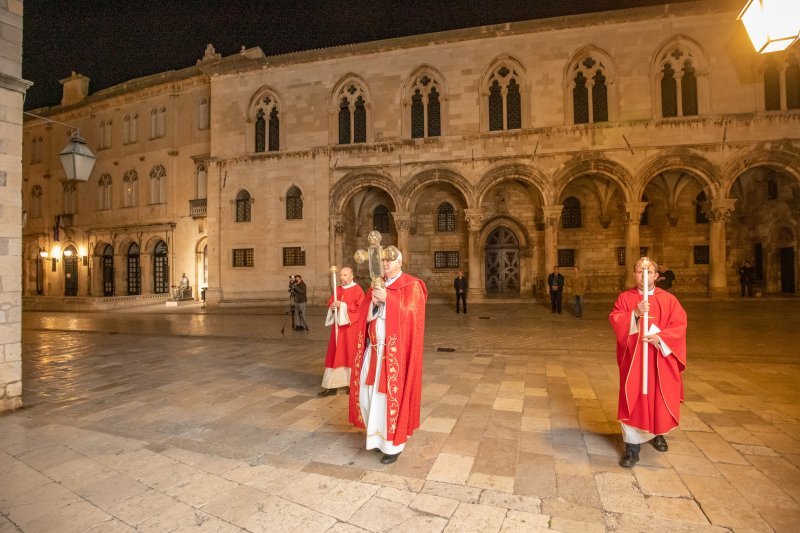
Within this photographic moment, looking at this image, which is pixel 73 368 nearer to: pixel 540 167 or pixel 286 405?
pixel 286 405

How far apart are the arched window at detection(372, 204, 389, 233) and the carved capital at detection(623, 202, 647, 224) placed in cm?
1137

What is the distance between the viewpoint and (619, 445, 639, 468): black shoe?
3.39m

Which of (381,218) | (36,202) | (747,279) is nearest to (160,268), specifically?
(36,202)

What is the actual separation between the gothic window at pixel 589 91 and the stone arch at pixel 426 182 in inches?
222

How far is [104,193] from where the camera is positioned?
25.1 meters

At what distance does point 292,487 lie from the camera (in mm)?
3088

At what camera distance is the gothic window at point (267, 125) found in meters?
19.7

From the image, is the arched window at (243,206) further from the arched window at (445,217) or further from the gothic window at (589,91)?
the gothic window at (589,91)

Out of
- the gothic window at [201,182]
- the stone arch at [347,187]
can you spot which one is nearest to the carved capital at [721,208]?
the stone arch at [347,187]

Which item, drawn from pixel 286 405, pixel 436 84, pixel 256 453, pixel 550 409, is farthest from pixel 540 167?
pixel 256 453

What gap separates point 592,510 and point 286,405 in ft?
12.2

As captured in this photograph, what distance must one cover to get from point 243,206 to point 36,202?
19.6 meters

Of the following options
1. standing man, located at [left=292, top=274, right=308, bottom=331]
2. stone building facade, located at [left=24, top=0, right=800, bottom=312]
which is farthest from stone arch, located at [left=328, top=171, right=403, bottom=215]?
standing man, located at [left=292, top=274, right=308, bottom=331]

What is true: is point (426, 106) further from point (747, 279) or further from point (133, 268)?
point (133, 268)
